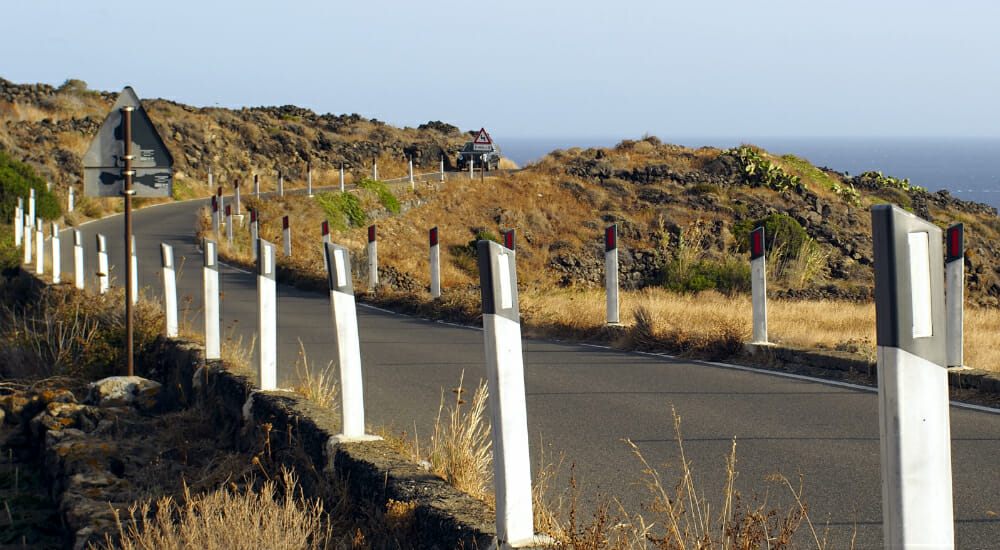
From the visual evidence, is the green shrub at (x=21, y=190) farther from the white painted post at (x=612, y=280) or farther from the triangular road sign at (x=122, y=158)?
the white painted post at (x=612, y=280)

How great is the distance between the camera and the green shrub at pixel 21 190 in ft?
97.5

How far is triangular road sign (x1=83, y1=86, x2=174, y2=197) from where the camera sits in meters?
10.1

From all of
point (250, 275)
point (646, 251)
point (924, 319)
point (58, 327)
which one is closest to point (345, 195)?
point (646, 251)

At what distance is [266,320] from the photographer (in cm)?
716

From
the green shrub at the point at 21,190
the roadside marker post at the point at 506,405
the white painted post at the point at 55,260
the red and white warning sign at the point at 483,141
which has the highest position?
the red and white warning sign at the point at 483,141

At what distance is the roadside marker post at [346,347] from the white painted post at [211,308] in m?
3.04

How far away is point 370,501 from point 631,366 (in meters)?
6.05

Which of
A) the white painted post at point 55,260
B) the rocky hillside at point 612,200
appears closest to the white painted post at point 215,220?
the rocky hillside at point 612,200

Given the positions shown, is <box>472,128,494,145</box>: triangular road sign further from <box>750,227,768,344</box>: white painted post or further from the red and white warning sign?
<box>750,227,768,344</box>: white painted post

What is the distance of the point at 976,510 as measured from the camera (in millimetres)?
5559

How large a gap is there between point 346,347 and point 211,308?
331 centimetres

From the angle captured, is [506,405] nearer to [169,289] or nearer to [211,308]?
[211,308]

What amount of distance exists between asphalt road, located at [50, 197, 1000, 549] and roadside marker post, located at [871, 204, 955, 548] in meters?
2.62

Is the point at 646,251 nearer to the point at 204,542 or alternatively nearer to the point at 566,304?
the point at 566,304
